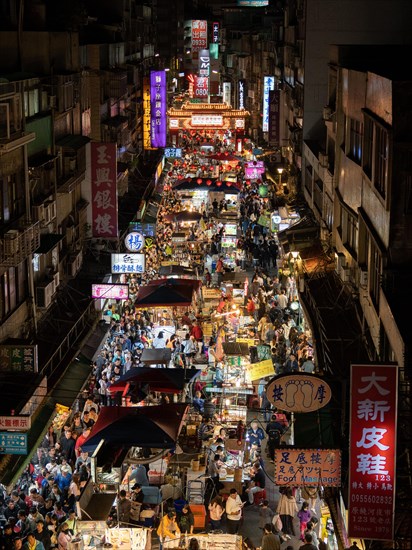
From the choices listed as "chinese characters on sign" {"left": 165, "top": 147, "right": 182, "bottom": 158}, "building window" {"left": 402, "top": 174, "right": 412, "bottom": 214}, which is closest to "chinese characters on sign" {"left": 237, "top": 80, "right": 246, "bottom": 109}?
"chinese characters on sign" {"left": 165, "top": 147, "right": 182, "bottom": 158}

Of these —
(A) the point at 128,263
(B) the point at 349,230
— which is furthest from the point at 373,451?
(A) the point at 128,263

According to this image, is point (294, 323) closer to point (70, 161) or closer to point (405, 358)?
point (70, 161)

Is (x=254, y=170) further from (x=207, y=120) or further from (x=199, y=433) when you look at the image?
(x=199, y=433)

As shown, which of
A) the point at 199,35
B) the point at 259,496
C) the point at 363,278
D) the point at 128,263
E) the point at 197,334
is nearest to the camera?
the point at 259,496

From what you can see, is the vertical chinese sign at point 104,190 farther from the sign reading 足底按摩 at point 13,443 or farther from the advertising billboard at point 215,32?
the advertising billboard at point 215,32

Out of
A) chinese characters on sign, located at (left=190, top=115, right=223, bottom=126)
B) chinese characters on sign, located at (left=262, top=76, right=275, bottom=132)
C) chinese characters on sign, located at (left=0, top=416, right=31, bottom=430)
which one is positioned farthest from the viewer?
chinese characters on sign, located at (left=190, top=115, right=223, bottom=126)

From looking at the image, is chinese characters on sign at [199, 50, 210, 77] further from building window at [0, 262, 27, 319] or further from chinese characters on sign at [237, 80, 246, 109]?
building window at [0, 262, 27, 319]

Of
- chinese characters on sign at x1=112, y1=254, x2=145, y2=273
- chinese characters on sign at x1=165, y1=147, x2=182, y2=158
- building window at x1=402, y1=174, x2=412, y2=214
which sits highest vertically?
building window at x1=402, y1=174, x2=412, y2=214
